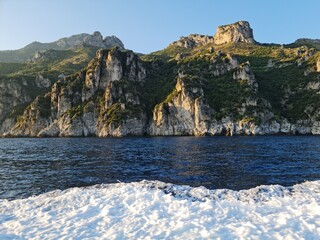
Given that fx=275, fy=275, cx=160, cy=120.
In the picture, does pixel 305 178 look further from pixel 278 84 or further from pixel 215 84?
pixel 278 84

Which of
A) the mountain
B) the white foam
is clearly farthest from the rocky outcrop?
the white foam

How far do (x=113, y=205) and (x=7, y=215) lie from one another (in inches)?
259

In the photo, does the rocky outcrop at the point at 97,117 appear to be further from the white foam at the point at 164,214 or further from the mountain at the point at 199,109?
the white foam at the point at 164,214

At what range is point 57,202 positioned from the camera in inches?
764

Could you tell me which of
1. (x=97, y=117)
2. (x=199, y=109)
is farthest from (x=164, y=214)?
(x=97, y=117)

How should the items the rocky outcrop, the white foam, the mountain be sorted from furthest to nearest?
the rocky outcrop < the mountain < the white foam

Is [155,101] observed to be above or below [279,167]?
above

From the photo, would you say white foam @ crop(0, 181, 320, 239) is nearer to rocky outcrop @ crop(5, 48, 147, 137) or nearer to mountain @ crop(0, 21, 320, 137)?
mountain @ crop(0, 21, 320, 137)

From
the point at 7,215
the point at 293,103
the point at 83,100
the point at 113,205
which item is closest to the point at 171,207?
the point at 113,205

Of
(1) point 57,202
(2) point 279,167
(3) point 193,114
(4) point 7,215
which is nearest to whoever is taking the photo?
(4) point 7,215

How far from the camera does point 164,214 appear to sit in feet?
54.4

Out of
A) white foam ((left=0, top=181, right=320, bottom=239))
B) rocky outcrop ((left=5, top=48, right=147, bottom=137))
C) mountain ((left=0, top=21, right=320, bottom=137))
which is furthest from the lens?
rocky outcrop ((left=5, top=48, right=147, bottom=137))

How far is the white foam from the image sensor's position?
1394 cm

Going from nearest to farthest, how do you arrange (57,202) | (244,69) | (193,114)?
(57,202), (193,114), (244,69)
